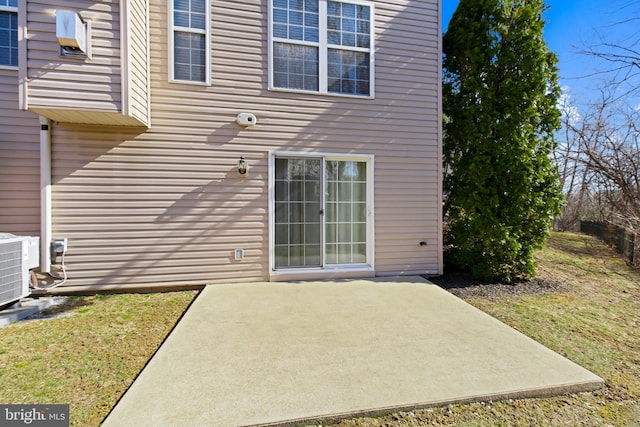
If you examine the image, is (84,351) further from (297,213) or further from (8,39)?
(8,39)

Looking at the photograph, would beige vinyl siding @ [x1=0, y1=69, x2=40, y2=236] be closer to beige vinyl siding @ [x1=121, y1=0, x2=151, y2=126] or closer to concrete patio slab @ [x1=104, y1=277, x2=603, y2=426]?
beige vinyl siding @ [x1=121, y1=0, x2=151, y2=126]

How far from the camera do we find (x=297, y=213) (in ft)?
15.8

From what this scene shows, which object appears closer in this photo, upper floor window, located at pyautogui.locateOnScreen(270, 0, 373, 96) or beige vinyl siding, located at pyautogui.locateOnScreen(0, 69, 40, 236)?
beige vinyl siding, located at pyautogui.locateOnScreen(0, 69, 40, 236)

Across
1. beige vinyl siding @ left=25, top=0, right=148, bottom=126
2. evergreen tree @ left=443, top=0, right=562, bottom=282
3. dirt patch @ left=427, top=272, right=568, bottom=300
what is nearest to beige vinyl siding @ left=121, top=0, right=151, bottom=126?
beige vinyl siding @ left=25, top=0, right=148, bottom=126

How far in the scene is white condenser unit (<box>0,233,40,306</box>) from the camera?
3.23 m

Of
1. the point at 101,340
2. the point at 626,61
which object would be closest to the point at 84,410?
the point at 101,340

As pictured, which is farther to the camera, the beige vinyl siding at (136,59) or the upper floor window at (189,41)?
the upper floor window at (189,41)

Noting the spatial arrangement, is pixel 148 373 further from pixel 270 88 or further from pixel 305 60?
pixel 305 60

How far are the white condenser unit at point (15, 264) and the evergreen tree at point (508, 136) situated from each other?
628 centimetres

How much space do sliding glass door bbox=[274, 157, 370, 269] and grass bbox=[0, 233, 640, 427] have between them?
1.73 metres

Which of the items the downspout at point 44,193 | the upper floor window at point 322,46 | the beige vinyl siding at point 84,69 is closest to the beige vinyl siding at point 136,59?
the beige vinyl siding at point 84,69

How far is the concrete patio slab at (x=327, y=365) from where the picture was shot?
189 cm

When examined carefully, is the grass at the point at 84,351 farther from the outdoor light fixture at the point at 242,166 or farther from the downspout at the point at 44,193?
the outdoor light fixture at the point at 242,166

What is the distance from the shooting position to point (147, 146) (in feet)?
13.8
